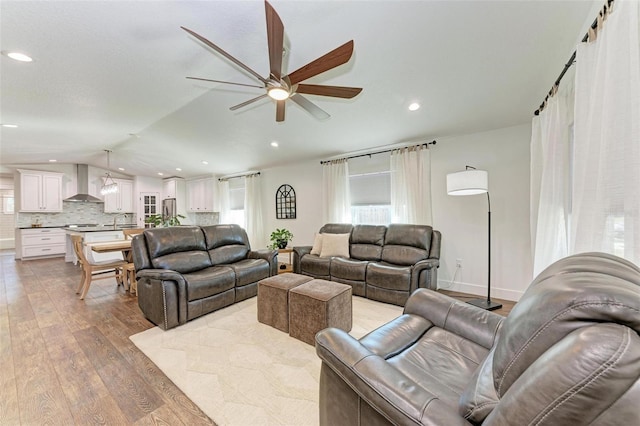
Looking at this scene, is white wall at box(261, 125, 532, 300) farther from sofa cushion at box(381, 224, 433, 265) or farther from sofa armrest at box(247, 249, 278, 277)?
sofa armrest at box(247, 249, 278, 277)

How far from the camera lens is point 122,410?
5.13 feet

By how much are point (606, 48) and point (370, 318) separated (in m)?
2.78

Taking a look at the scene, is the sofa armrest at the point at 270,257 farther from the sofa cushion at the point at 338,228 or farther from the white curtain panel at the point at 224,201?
the white curtain panel at the point at 224,201

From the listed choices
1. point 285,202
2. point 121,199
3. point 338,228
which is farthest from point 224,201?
point 338,228

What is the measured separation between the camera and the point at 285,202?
600 centimetres

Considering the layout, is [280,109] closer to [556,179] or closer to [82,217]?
[556,179]

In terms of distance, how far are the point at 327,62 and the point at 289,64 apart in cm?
97

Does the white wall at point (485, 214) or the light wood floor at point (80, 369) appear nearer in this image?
the light wood floor at point (80, 369)

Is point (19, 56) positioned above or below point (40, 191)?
above

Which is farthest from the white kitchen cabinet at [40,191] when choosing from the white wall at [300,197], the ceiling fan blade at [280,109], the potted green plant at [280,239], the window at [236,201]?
the ceiling fan blade at [280,109]

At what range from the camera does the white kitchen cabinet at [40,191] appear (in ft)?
20.5

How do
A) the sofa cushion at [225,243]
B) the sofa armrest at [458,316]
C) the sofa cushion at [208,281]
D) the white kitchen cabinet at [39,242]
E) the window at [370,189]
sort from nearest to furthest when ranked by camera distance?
1. the sofa armrest at [458,316]
2. the sofa cushion at [208,281]
3. the sofa cushion at [225,243]
4. the window at [370,189]
5. the white kitchen cabinet at [39,242]

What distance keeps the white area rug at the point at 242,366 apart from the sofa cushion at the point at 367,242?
44.9 inches

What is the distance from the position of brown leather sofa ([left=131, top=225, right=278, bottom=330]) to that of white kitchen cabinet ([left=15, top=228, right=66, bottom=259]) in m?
6.10
